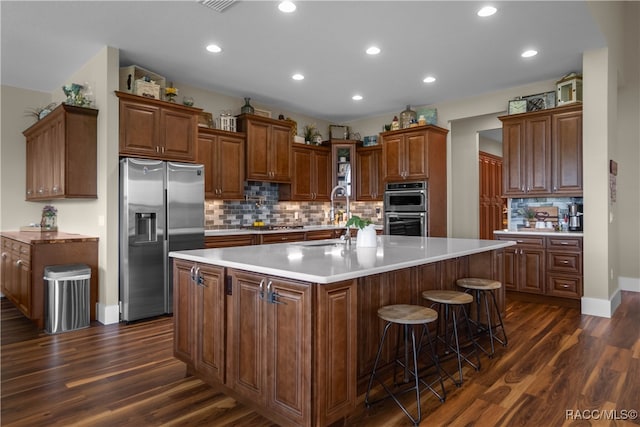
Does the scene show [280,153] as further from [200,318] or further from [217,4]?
[200,318]

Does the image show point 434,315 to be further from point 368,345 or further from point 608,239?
point 608,239

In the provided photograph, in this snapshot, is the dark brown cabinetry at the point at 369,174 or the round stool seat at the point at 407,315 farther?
the dark brown cabinetry at the point at 369,174

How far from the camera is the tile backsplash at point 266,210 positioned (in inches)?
228

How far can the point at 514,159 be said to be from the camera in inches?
206

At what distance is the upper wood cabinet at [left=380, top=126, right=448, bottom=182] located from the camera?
19.6ft

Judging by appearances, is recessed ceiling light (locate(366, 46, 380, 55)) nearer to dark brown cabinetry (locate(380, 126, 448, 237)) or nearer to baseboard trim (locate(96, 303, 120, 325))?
dark brown cabinetry (locate(380, 126, 448, 237))

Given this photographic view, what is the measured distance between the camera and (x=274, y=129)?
6.00m

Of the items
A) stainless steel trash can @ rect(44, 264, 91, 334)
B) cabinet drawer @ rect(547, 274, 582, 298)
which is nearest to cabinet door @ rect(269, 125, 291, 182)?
stainless steel trash can @ rect(44, 264, 91, 334)

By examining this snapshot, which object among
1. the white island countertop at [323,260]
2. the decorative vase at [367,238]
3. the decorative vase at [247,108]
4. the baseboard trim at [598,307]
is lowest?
the baseboard trim at [598,307]

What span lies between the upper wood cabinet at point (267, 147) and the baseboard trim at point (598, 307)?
4.30m

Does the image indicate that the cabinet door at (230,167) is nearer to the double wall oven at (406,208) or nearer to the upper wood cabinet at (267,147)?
the upper wood cabinet at (267,147)

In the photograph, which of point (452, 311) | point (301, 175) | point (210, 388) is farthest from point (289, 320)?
point (301, 175)

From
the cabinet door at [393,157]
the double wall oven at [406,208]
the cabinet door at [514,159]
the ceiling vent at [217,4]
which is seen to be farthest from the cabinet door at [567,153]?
the ceiling vent at [217,4]

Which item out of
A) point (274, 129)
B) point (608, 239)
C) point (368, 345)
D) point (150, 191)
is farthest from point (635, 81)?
point (150, 191)
